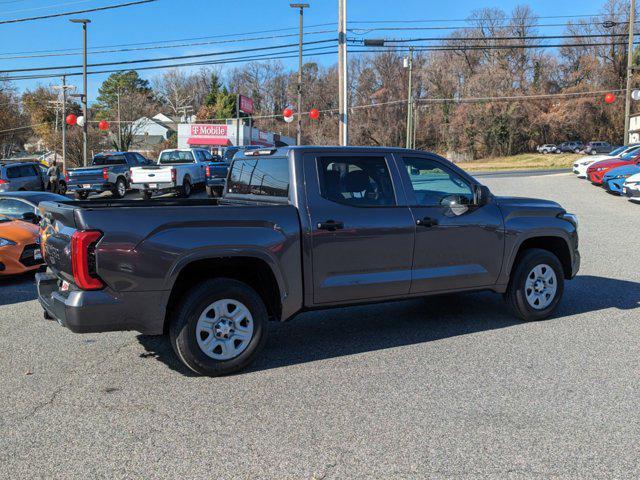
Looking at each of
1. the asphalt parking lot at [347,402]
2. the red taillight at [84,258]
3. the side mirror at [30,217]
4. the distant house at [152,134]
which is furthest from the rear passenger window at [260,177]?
the distant house at [152,134]

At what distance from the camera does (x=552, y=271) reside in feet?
21.3

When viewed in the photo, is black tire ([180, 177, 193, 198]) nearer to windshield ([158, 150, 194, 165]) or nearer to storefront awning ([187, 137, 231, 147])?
windshield ([158, 150, 194, 165])

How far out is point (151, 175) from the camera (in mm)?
22000

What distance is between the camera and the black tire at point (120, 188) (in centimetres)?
2478

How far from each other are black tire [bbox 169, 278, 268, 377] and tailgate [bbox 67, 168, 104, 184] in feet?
69.2

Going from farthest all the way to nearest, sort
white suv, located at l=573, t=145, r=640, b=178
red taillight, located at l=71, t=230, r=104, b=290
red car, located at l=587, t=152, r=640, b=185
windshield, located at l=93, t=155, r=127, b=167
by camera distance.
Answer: white suv, located at l=573, t=145, r=640, b=178, windshield, located at l=93, t=155, r=127, b=167, red car, located at l=587, t=152, r=640, b=185, red taillight, located at l=71, t=230, r=104, b=290

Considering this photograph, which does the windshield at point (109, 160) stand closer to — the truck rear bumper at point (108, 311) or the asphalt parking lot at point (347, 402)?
the asphalt parking lot at point (347, 402)

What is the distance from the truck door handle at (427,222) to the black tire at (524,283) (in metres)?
1.30

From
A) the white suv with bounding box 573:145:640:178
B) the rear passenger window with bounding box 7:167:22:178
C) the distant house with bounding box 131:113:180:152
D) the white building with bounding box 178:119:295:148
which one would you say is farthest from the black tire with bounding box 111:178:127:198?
the distant house with bounding box 131:113:180:152

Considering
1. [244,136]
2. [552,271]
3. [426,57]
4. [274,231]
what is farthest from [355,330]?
[426,57]

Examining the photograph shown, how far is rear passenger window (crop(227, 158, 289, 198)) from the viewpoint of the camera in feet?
17.8

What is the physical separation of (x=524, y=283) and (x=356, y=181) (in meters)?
2.25

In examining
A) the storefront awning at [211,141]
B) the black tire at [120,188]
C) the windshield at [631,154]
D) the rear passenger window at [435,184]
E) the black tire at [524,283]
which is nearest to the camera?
the rear passenger window at [435,184]

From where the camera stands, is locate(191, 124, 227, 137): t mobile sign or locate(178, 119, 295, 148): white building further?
locate(191, 124, 227, 137): t mobile sign
